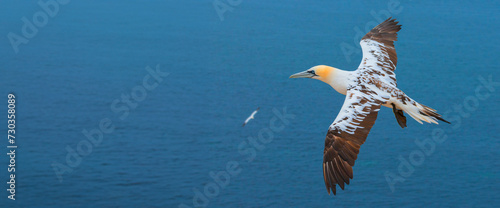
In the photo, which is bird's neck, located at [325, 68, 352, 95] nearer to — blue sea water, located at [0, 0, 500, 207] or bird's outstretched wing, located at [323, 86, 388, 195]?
bird's outstretched wing, located at [323, 86, 388, 195]

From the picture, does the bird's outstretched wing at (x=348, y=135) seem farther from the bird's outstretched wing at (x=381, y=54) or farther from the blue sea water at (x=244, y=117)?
the blue sea water at (x=244, y=117)

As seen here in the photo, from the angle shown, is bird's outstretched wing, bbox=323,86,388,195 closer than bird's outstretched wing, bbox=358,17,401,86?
Yes

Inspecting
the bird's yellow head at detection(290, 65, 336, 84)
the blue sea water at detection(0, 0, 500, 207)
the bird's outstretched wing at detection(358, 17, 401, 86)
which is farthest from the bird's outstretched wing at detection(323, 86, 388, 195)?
the blue sea water at detection(0, 0, 500, 207)

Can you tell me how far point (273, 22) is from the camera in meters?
117

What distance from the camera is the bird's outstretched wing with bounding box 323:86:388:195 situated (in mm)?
22969

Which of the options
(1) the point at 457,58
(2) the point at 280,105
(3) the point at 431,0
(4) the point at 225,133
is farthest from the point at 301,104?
(3) the point at 431,0

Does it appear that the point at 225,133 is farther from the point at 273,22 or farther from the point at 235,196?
the point at 273,22

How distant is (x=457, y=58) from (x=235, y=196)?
1634 inches

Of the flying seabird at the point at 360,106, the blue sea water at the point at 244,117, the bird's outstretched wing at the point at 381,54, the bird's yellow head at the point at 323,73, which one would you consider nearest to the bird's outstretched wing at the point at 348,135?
the flying seabird at the point at 360,106

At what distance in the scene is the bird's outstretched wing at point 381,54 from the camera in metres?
27.8

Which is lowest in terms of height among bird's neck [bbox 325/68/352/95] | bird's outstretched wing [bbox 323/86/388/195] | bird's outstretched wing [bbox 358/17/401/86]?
bird's outstretched wing [bbox 323/86/388/195]

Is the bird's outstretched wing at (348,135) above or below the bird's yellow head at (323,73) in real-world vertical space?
below

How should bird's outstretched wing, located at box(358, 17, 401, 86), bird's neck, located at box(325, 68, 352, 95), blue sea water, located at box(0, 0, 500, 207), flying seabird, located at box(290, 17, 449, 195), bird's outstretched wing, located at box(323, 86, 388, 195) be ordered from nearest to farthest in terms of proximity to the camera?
bird's outstretched wing, located at box(323, 86, 388, 195)
flying seabird, located at box(290, 17, 449, 195)
bird's neck, located at box(325, 68, 352, 95)
bird's outstretched wing, located at box(358, 17, 401, 86)
blue sea water, located at box(0, 0, 500, 207)

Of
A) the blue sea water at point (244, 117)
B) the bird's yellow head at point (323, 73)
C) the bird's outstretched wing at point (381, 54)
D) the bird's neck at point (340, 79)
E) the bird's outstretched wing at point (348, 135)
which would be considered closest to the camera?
the bird's outstretched wing at point (348, 135)
